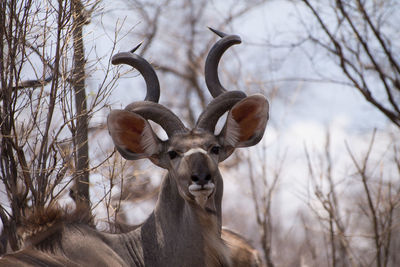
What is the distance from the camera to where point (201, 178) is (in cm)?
447

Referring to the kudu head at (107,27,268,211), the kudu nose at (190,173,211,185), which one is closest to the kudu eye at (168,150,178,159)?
the kudu head at (107,27,268,211)

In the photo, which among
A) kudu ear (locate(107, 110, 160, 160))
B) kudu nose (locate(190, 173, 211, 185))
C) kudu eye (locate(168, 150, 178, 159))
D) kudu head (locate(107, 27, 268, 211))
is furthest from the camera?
kudu ear (locate(107, 110, 160, 160))

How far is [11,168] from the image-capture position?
5.14m

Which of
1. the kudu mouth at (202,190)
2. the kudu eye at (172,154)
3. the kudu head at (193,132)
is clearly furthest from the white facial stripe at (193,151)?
the kudu mouth at (202,190)

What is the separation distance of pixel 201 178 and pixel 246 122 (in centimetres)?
97

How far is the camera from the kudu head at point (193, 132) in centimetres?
459

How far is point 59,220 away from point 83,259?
356mm

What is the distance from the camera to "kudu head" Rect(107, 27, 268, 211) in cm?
459

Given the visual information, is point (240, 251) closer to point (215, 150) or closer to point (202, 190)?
point (215, 150)

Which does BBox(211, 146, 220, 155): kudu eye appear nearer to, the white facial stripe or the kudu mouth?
the white facial stripe

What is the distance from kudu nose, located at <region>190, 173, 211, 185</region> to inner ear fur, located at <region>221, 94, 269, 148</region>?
66cm

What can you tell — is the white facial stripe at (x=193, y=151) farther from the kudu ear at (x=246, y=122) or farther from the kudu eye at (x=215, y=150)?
the kudu ear at (x=246, y=122)

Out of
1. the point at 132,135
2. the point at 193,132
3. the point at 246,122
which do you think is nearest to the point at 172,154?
the point at 193,132

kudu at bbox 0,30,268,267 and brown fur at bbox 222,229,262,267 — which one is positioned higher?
kudu at bbox 0,30,268,267
